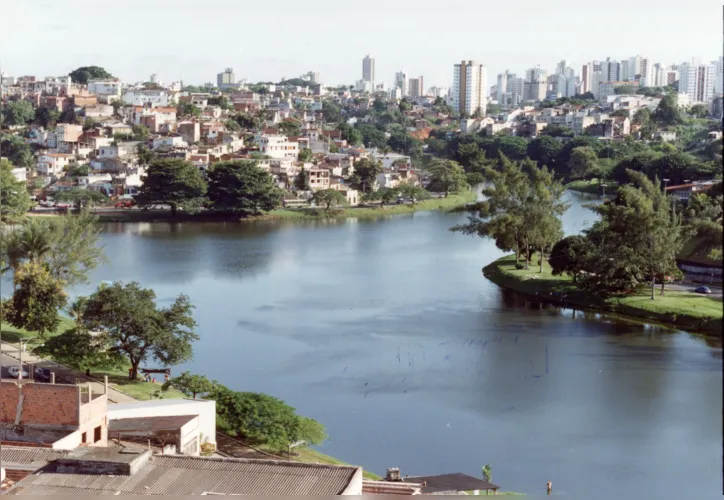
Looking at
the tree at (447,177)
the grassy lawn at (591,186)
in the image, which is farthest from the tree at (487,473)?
the tree at (447,177)

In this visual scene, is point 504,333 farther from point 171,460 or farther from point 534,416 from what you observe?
point 171,460

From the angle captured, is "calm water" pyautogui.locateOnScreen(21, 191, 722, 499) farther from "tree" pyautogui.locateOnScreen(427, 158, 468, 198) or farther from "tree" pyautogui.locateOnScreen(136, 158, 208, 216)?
"tree" pyautogui.locateOnScreen(427, 158, 468, 198)

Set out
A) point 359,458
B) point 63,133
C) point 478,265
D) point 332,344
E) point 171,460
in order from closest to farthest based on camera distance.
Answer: point 171,460 < point 359,458 < point 332,344 < point 478,265 < point 63,133

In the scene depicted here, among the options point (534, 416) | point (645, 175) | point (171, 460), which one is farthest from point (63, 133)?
point (171, 460)

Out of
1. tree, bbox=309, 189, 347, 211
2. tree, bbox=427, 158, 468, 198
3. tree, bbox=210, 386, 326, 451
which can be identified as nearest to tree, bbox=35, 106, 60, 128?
tree, bbox=309, 189, 347, 211

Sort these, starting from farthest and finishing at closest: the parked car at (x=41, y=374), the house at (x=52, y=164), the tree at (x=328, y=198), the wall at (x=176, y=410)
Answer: the house at (x=52, y=164) < the tree at (x=328, y=198) < the parked car at (x=41, y=374) < the wall at (x=176, y=410)

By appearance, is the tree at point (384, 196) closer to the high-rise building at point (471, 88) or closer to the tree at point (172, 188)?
the high-rise building at point (471, 88)
